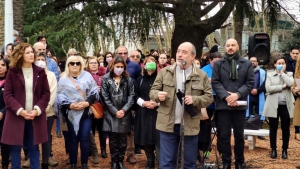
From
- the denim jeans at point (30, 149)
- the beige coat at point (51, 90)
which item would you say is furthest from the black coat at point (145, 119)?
the denim jeans at point (30, 149)

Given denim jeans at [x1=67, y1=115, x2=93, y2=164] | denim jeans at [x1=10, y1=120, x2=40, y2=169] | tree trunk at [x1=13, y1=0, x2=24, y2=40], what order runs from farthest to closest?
tree trunk at [x1=13, y1=0, x2=24, y2=40] → denim jeans at [x1=67, y1=115, x2=93, y2=164] → denim jeans at [x1=10, y1=120, x2=40, y2=169]

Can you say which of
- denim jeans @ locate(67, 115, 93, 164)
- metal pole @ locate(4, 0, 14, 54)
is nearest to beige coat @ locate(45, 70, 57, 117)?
denim jeans @ locate(67, 115, 93, 164)

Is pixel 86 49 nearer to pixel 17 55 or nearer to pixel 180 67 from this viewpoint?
pixel 17 55

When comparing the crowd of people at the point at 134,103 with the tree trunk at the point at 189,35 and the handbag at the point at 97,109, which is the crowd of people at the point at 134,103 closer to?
the handbag at the point at 97,109

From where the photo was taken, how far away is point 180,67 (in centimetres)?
545

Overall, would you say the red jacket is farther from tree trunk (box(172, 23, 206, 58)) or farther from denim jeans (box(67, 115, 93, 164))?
tree trunk (box(172, 23, 206, 58))

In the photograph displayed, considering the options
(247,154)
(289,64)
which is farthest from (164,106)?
(289,64)

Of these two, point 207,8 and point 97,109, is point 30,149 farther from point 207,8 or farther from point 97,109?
point 207,8

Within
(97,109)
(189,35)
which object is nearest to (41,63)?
(97,109)

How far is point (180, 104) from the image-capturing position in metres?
5.37

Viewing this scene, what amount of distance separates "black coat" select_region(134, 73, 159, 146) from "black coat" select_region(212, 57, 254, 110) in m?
1.01

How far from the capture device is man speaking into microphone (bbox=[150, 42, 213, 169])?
17.6ft

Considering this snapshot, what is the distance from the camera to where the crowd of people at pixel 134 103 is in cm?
543

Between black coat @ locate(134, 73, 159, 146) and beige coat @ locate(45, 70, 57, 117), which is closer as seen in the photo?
beige coat @ locate(45, 70, 57, 117)
